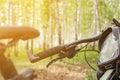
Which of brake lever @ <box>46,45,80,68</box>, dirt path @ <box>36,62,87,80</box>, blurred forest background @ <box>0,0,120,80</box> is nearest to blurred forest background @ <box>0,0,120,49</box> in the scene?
blurred forest background @ <box>0,0,120,80</box>

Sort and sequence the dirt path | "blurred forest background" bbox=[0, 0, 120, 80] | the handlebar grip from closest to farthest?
the handlebar grip → the dirt path → "blurred forest background" bbox=[0, 0, 120, 80]

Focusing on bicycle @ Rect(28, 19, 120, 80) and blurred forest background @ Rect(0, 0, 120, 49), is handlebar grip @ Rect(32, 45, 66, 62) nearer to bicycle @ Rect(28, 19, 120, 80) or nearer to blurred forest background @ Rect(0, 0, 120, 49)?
bicycle @ Rect(28, 19, 120, 80)

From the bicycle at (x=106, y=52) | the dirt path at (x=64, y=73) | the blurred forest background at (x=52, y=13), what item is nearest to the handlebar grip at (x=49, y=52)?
the bicycle at (x=106, y=52)

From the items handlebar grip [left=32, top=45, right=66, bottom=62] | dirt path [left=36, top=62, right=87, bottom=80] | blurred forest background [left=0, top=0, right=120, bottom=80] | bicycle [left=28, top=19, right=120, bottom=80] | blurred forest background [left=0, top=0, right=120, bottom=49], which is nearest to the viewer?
bicycle [left=28, top=19, right=120, bottom=80]

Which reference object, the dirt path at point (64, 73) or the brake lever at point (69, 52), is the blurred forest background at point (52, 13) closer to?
the dirt path at point (64, 73)

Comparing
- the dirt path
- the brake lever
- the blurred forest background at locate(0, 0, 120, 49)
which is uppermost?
the brake lever

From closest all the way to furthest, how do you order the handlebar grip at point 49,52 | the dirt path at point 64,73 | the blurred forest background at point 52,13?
the handlebar grip at point 49,52, the dirt path at point 64,73, the blurred forest background at point 52,13

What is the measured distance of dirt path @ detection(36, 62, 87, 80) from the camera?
57.9 feet

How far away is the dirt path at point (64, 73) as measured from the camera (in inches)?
695

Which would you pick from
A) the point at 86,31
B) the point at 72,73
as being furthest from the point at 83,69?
the point at 86,31

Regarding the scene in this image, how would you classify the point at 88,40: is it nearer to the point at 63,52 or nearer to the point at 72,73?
the point at 63,52

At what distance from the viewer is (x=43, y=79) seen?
1739 centimetres

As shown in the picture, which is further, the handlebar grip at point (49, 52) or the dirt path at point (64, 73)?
the dirt path at point (64, 73)

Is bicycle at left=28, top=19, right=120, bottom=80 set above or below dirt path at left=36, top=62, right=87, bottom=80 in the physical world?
above
